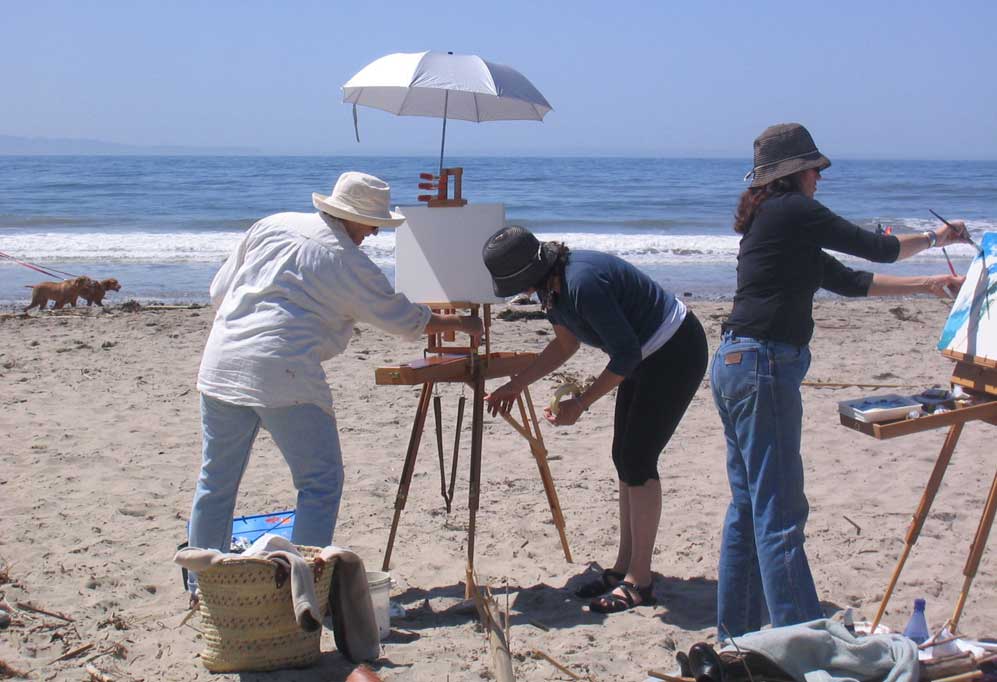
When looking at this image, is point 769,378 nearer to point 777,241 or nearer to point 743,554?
point 777,241

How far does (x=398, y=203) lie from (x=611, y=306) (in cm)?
1522

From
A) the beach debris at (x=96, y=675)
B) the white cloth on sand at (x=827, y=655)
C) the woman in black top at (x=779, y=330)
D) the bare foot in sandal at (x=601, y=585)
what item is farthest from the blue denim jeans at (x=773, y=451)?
the beach debris at (x=96, y=675)

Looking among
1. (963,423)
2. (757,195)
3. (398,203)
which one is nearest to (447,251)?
(757,195)

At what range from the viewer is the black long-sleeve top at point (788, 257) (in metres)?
2.85

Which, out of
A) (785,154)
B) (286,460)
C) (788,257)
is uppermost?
(785,154)

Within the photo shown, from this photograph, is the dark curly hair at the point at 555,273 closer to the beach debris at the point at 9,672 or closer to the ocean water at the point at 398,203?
the beach debris at the point at 9,672

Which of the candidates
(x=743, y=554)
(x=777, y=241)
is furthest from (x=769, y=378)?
(x=743, y=554)

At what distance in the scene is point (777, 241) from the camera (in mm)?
2898

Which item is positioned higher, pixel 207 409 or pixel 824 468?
pixel 207 409

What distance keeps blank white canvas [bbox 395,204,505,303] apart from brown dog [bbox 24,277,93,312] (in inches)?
298

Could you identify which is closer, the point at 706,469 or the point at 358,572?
the point at 358,572

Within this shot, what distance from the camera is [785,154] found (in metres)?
2.94

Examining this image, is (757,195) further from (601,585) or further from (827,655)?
(601,585)

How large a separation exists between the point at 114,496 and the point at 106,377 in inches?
106
